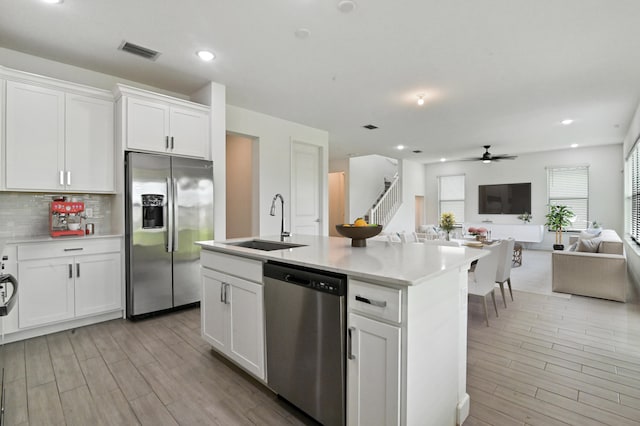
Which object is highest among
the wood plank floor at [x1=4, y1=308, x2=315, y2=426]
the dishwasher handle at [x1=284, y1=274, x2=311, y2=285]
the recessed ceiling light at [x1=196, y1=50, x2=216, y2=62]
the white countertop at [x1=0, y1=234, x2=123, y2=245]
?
the recessed ceiling light at [x1=196, y1=50, x2=216, y2=62]

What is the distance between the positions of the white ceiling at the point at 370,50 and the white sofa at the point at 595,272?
2.21 meters

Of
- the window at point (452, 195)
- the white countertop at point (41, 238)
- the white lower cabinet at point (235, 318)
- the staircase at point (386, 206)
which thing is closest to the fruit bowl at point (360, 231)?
the white lower cabinet at point (235, 318)

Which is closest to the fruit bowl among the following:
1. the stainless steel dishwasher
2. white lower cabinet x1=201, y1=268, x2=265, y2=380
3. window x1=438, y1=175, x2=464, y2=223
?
the stainless steel dishwasher

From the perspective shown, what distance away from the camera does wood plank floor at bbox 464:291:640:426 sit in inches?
75.4

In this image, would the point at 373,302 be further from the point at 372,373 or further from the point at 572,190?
the point at 572,190

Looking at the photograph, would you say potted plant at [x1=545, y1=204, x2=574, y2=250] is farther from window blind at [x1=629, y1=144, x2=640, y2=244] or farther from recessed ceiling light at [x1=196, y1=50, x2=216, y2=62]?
recessed ceiling light at [x1=196, y1=50, x2=216, y2=62]

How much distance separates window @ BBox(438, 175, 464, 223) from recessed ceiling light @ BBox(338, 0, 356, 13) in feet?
30.7

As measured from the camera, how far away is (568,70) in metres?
3.56

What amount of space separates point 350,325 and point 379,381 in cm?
27

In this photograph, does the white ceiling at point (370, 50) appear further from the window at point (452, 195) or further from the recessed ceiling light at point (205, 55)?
the window at point (452, 195)

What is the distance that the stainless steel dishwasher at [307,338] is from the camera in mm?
1575

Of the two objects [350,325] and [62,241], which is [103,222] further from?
[350,325]

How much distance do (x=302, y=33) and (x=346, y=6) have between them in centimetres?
55

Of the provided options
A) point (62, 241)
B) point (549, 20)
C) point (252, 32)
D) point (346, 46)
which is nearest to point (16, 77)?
point (62, 241)
